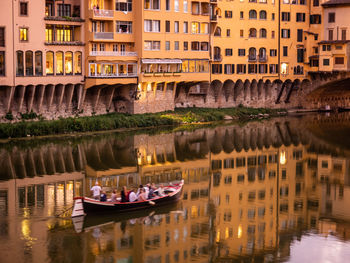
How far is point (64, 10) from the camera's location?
54.8m

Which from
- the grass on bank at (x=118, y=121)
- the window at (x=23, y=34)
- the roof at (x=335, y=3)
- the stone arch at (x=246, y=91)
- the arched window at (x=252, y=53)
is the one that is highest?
the roof at (x=335, y=3)

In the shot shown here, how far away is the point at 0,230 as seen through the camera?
28.2 metres

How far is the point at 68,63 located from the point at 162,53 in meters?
8.52

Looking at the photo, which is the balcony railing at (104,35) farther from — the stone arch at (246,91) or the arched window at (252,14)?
the stone arch at (246,91)

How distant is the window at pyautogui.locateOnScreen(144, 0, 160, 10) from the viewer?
188 ft

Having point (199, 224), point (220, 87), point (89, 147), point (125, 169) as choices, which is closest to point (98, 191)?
point (199, 224)

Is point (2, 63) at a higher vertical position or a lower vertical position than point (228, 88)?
higher

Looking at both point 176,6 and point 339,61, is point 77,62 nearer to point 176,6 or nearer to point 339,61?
point 176,6

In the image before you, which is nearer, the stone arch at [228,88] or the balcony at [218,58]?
the balcony at [218,58]

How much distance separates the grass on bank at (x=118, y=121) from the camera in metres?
49.5

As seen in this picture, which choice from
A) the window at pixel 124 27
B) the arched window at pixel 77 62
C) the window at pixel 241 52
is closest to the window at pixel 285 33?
the window at pixel 241 52

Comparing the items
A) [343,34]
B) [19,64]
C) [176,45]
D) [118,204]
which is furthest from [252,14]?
[118,204]

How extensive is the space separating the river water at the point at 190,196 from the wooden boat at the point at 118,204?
430mm

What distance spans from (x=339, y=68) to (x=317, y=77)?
9.61ft
